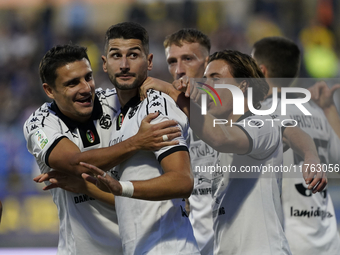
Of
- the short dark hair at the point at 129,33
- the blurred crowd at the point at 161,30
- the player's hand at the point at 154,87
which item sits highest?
the blurred crowd at the point at 161,30

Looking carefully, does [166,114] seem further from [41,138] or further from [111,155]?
[41,138]

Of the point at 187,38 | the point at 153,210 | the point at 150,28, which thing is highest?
the point at 150,28

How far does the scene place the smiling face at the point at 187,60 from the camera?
5219mm

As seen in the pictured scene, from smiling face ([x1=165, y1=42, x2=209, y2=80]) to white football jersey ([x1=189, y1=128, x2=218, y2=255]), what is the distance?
81 centimetres

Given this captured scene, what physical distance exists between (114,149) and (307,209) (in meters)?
2.39

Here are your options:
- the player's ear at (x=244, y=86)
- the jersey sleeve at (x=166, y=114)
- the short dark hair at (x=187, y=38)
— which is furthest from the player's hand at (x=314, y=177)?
the short dark hair at (x=187, y=38)

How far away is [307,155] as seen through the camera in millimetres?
3832

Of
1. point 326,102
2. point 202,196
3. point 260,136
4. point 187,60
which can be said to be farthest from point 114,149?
point 326,102

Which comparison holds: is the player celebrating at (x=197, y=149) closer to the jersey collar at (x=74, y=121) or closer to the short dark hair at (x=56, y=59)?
the jersey collar at (x=74, y=121)

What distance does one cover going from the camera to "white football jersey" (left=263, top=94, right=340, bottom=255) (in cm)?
469

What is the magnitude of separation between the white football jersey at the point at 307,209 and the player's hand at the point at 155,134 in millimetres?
1798

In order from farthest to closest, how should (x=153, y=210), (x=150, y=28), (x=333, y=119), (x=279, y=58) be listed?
(x=150, y=28) → (x=279, y=58) → (x=333, y=119) → (x=153, y=210)

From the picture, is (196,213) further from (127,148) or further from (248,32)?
(248,32)

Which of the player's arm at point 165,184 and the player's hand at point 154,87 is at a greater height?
the player's hand at point 154,87
